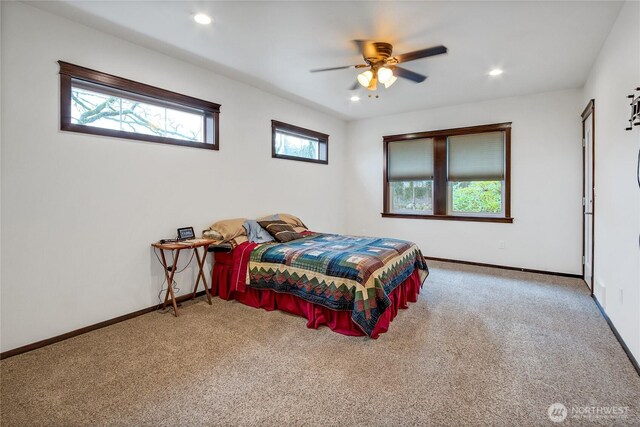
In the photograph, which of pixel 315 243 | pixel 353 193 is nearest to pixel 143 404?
pixel 315 243

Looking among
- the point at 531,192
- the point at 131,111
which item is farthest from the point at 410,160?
the point at 131,111

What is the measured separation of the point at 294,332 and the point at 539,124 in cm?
464

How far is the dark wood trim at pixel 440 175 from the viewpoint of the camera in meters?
5.32

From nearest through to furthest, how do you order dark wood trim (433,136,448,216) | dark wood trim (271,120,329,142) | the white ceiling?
the white ceiling → dark wood trim (271,120,329,142) → dark wood trim (433,136,448,216)

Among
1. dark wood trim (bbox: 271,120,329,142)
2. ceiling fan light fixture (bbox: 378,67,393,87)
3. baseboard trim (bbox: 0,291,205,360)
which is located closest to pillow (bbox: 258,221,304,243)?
baseboard trim (bbox: 0,291,205,360)

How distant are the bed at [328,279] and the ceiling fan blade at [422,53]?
1940 mm

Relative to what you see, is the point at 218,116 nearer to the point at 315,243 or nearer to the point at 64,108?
the point at 64,108

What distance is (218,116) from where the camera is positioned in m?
3.87

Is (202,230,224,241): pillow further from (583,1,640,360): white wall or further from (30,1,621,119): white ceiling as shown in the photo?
(583,1,640,360): white wall

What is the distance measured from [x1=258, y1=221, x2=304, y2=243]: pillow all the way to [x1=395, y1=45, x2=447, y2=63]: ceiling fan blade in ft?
7.68

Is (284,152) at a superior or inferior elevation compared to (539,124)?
inferior

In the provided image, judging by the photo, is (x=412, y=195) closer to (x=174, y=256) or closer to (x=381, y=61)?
(x=381, y=61)

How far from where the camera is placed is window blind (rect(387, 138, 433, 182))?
5.52 m

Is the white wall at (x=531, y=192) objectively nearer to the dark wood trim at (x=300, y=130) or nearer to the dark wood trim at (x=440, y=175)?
the dark wood trim at (x=440, y=175)
